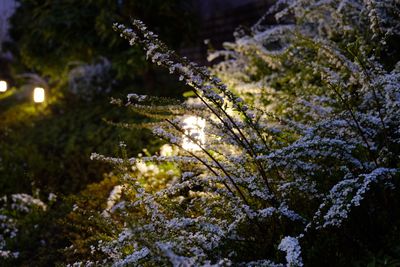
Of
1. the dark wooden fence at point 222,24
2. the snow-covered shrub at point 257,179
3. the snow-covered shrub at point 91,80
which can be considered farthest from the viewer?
the snow-covered shrub at point 91,80

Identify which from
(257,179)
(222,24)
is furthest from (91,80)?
(257,179)

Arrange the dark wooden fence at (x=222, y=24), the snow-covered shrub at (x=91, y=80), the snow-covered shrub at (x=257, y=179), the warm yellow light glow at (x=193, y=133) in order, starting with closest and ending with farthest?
the snow-covered shrub at (x=257, y=179) < the warm yellow light glow at (x=193, y=133) < the dark wooden fence at (x=222, y=24) < the snow-covered shrub at (x=91, y=80)

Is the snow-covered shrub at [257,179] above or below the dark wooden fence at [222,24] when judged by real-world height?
below

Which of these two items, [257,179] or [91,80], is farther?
[91,80]

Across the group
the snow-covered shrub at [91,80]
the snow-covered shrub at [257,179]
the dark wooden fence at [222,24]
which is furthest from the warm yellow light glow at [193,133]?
the snow-covered shrub at [91,80]

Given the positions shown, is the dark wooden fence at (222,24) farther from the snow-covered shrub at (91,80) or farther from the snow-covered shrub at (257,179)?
the snow-covered shrub at (257,179)

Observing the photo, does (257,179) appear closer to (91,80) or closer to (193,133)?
(193,133)

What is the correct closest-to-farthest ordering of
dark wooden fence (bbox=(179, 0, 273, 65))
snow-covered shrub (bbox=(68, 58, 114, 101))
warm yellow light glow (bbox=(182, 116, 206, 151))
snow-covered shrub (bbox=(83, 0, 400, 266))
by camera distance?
snow-covered shrub (bbox=(83, 0, 400, 266)), warm yellow light glow (bbox=(182, 116, 206, 151)), dark wooden fence (bbox=(179, 0, 273, 65)), snow-covered shrub (bbox=(68, 58, 114, 101))

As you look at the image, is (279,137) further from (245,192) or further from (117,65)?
(117,65)

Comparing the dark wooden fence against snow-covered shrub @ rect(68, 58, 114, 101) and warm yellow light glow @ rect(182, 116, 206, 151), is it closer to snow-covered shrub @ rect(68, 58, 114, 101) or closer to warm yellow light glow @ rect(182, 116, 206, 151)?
snow-covered shrub @ rect(68, 58, 114, 101)

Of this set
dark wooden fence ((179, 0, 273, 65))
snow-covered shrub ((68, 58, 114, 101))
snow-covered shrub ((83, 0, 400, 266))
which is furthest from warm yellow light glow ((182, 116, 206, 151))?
snow-covered shrub ((68, 58, 114, 101))
